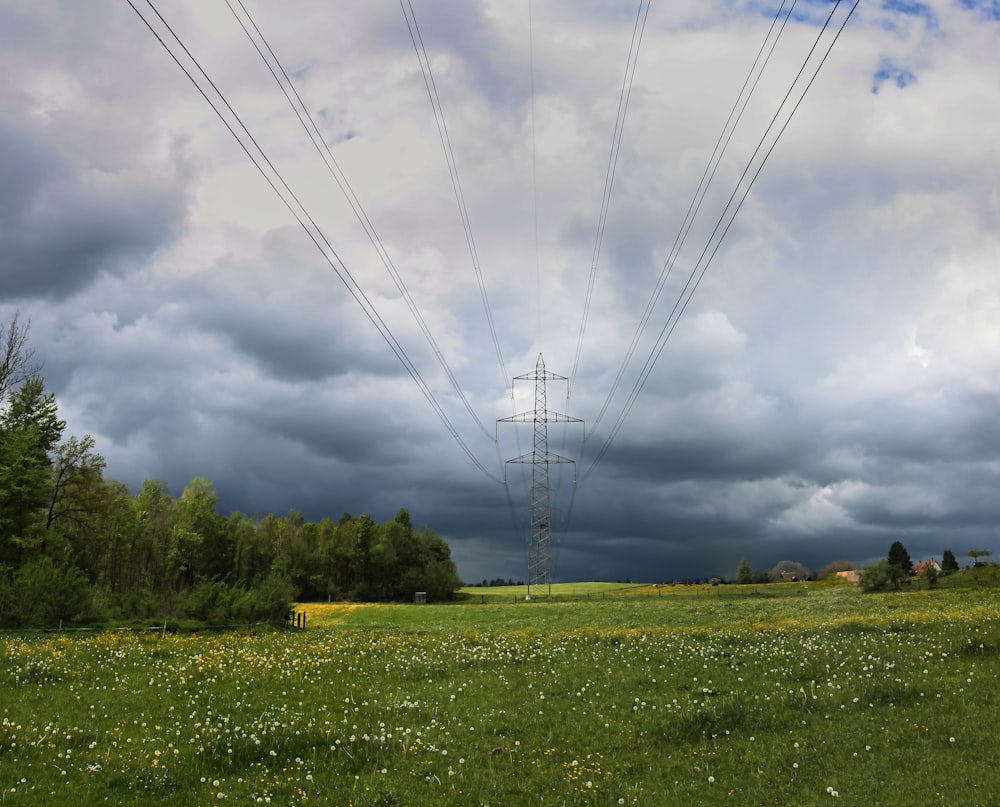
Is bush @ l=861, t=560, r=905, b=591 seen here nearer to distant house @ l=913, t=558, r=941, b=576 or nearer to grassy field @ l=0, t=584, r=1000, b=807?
distant house @ l=913, t=558, r=941, b=576

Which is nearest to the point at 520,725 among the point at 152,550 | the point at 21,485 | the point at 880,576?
the point at 21,485

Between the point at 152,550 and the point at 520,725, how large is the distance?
10834 cm

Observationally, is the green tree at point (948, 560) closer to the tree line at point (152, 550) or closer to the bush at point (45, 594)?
the tree line at point (152, 550)

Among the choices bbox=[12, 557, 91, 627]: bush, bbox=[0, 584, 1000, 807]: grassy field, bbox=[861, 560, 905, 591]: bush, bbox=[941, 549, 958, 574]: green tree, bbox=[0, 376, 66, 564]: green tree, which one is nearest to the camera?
bbox=[0, 584, 1000, 807]: grassy field

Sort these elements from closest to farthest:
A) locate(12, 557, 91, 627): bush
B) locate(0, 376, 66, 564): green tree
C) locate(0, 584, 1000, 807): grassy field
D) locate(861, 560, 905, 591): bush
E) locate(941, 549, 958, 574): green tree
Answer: locate(0, 584, 1000, 807): grassy field < locate(12, 557, 91, 627): bush < locate(0, 376, 66, 564): green tree < locate(861, 560, 905, 591): bush < locate(941, 549, 958, 574): green tree

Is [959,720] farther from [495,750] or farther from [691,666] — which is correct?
[495,750]

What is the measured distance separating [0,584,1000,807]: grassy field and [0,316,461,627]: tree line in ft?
68.8

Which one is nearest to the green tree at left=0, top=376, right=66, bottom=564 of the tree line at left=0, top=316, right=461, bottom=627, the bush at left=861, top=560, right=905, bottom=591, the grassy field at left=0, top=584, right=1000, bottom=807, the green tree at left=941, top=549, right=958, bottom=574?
the tree line at left=0, top=316, right=461, bottom=627

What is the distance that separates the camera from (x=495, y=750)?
15883 millimetres

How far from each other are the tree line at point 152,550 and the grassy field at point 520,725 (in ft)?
68.8

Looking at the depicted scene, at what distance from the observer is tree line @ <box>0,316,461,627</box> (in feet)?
162

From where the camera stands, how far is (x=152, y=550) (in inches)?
4360

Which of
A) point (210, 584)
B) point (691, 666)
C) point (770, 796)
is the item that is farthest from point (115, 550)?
point (770, 796)

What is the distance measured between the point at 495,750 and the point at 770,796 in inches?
227
